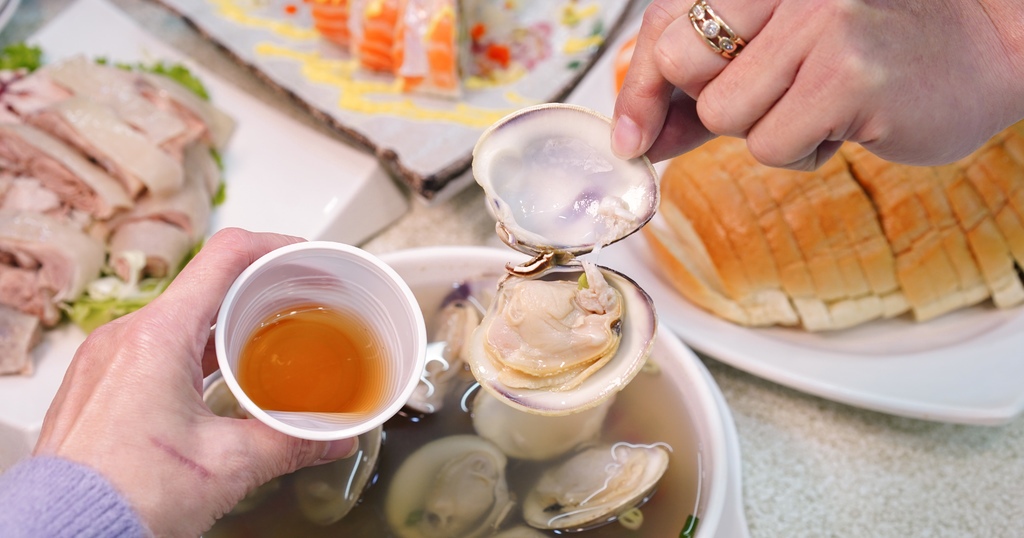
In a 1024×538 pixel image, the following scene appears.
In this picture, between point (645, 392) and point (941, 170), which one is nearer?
point (645, 392)

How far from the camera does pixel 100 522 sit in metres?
0.56

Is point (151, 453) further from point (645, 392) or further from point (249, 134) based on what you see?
point (249, 134)

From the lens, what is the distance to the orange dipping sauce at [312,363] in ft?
2.53

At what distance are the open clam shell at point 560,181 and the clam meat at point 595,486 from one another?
1.27 feet

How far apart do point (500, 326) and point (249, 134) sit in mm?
1233

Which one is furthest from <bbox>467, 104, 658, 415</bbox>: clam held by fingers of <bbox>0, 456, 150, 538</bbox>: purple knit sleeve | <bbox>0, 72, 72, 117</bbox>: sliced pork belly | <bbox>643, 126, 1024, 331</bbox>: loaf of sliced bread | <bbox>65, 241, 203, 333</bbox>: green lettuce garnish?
<bbox>0, 72, 72, 117</bbox>: sliced pork belly

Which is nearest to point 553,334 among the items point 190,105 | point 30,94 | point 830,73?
point 830,73

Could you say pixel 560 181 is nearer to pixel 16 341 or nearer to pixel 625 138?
pixel 625 138

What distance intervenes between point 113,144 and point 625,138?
1.29 meters

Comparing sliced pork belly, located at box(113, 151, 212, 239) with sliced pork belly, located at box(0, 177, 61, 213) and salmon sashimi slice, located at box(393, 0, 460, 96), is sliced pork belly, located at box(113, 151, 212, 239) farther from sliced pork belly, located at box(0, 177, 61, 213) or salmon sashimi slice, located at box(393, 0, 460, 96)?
salmon sashimi slice, located at box(393, 0, 460, 96)

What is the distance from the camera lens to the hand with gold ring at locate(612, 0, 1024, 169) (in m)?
0.72

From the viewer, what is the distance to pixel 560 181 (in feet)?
2.78

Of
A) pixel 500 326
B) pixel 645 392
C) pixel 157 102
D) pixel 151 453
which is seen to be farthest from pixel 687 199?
pixel 157 102

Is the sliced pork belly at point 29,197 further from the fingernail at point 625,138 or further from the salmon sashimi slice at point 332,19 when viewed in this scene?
the fingernail at point 625,138
